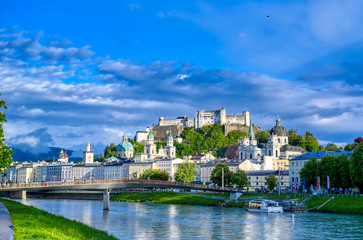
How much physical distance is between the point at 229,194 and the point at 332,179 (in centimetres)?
2097

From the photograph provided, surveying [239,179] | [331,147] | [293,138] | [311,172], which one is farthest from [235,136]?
[311,172]

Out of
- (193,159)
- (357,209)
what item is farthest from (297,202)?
(193,159)

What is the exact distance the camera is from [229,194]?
269 ft

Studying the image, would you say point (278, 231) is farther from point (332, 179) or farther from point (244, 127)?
point (244, 127)

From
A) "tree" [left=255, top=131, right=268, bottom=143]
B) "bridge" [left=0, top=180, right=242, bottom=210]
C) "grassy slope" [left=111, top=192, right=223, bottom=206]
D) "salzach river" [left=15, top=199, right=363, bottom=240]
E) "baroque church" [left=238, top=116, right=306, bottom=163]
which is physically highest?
"tree" [left=255, top=131, right=268, bottom=143]

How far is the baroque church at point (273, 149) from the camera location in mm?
142875

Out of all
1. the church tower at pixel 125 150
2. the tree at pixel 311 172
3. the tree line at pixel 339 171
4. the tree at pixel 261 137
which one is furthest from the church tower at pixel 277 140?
the tree line at pixel 339 171

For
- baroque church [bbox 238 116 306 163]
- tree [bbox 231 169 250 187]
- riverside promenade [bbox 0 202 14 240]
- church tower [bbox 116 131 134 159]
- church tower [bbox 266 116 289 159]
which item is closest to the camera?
riverside promenade [bbox 0 202 14 240]

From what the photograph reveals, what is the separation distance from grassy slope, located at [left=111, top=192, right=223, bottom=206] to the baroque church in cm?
4984

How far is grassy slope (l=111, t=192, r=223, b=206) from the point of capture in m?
77.3

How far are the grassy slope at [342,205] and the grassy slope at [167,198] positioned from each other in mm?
18466

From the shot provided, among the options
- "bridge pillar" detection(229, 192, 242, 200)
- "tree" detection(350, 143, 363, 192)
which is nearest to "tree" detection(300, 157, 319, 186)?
"bridge pillar" detection(229, 192, 242, 200)

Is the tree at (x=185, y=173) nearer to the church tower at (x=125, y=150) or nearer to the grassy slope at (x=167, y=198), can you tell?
the grassy slope at (x=167, y=198)

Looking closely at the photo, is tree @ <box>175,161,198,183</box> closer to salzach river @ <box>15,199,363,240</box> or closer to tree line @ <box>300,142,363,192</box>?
tree line @ <box>300,142,363,192</box>
